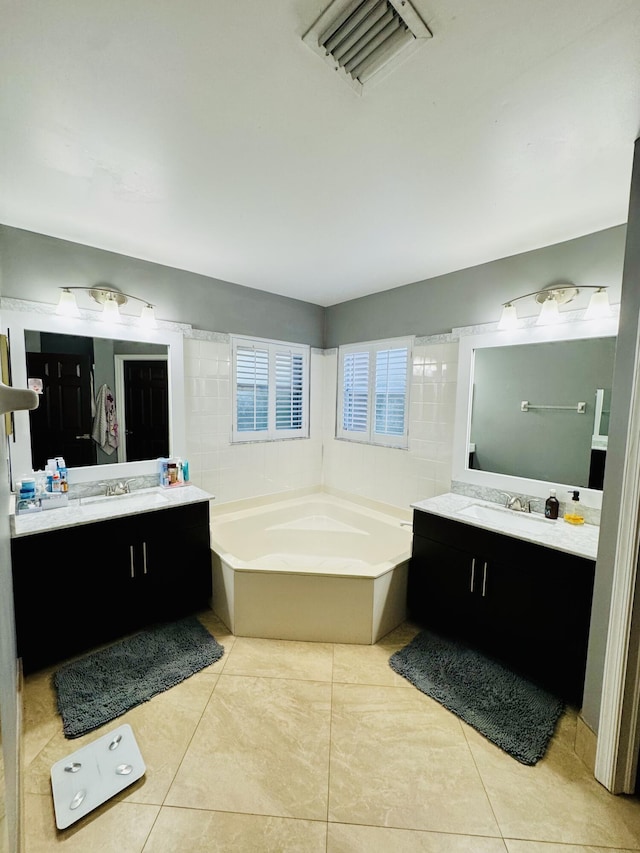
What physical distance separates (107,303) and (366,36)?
6.62 ft

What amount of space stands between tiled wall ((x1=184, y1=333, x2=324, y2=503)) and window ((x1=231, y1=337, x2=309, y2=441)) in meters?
0.09

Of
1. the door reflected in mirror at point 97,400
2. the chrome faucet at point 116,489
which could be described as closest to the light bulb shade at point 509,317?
the door reflected in mirror at point 97,400

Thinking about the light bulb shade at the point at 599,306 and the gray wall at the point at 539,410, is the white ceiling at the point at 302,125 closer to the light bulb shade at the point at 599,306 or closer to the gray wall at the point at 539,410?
the light bulb shade at the point at 599,306

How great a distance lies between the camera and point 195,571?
223 cm

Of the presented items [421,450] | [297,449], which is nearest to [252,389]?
[297,449]

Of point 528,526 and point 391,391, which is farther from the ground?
point 391,391

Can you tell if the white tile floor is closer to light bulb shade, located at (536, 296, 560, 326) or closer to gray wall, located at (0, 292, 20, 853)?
gray wall, located at (0, 292, 20, 853)

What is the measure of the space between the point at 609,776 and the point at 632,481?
1.12m

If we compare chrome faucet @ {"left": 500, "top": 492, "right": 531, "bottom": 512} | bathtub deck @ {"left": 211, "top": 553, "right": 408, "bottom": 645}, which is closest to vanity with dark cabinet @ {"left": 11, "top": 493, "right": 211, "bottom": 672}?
bathtub deck @ {"left": 211, "top": 553, "right": 408, "bottom": 645}

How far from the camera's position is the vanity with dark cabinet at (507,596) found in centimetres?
157

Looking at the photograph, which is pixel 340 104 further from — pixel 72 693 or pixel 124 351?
pixel 72 693

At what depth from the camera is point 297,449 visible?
11.0ft

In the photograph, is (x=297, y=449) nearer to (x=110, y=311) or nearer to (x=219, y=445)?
(x=219, y=445)

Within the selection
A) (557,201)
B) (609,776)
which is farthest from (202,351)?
(609,776)
